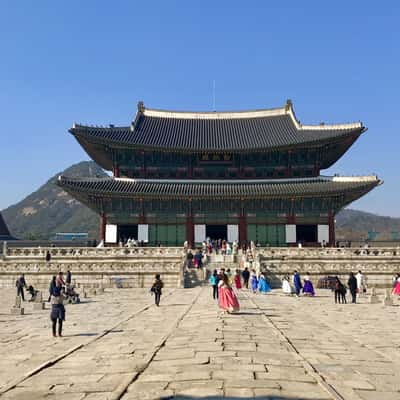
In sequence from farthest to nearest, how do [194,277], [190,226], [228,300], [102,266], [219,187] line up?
[219,187]
[190,226]
[102,266]
[194,277]
[228,300]

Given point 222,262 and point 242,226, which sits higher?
point 242,226

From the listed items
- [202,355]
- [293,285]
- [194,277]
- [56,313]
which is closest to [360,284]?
[293,285]

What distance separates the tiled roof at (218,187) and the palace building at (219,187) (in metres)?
0.09

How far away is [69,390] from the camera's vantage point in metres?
7.08

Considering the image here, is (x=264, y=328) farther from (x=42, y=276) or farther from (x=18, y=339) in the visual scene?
(x=42, y=276)

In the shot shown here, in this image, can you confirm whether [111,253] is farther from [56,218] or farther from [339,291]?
[56,218]

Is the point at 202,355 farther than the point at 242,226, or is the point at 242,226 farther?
the point at 242,226

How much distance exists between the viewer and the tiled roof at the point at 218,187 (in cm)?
3800

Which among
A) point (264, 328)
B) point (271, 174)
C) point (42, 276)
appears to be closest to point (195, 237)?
point (271, 174)

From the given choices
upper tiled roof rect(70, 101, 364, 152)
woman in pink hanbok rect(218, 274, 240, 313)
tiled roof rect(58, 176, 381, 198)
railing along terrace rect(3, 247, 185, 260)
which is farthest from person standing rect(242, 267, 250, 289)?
upper tiled roof rect(70, 101, 364, 152)

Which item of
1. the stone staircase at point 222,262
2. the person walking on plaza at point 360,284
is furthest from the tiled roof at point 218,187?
the person walking on plaza at point 360,284

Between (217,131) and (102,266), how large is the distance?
2413cm

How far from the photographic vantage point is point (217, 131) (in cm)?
4819

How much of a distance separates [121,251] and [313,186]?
18.4 m
